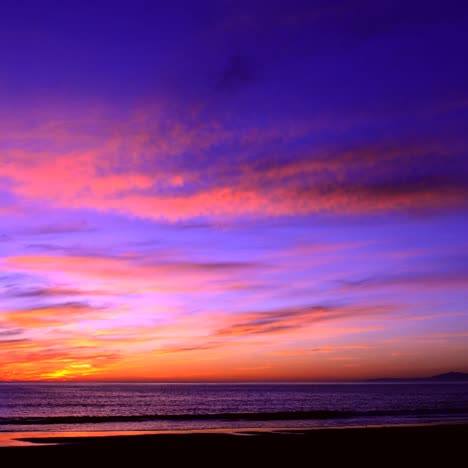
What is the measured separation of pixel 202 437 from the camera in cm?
3347

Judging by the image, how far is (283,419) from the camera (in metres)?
51.5

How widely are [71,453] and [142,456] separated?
3.67 metres

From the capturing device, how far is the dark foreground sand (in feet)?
75.3

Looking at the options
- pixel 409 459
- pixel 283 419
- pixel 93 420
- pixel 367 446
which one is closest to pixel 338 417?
pixel 283 419

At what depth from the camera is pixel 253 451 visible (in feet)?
86.0

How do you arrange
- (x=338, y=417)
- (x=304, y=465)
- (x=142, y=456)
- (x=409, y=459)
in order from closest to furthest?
(x=304, y=465)
(x=409, y=459)
(x=142, y=456)
(x=338, y=417)

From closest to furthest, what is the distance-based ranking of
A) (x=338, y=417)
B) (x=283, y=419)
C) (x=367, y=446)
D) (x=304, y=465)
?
1. (x=304, y=465)
2. (x=367, y=446)
3. (x=283, y=419)
4. (x=338, y=417)

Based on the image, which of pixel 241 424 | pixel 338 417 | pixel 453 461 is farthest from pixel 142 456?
pixel 338 417

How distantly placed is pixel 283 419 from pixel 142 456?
94.4 ft

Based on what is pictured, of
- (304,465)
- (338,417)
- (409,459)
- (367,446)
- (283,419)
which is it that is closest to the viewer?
(304,465)

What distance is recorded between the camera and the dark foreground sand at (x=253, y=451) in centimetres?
2294

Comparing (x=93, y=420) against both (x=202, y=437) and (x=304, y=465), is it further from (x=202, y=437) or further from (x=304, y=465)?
(x=304, y=465)

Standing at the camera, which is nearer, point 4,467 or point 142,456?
point 4,467

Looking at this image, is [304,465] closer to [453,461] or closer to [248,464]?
[248,464]
